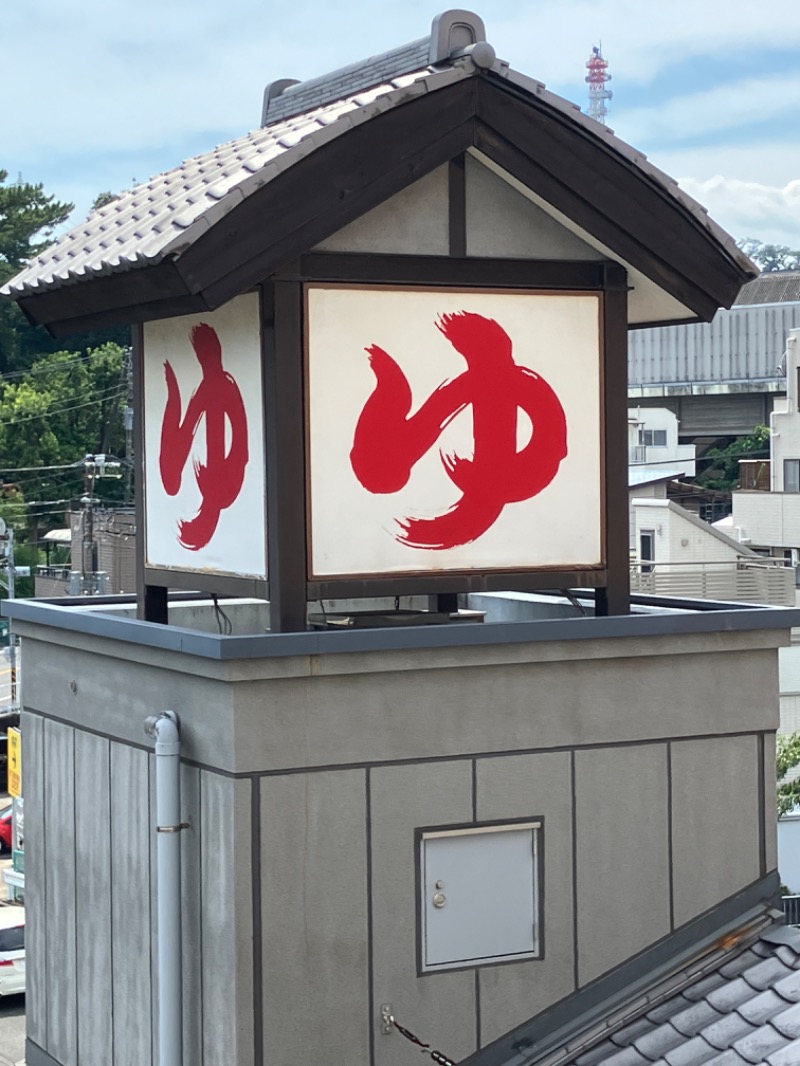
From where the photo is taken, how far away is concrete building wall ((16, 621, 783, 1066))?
6863 millimetres

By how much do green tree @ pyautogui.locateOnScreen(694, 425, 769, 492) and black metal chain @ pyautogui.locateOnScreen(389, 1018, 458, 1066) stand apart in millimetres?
66233

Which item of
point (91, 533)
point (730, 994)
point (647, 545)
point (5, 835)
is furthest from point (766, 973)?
point (5, 835)

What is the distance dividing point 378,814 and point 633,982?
1614 millimetres

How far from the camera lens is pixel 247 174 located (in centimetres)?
685

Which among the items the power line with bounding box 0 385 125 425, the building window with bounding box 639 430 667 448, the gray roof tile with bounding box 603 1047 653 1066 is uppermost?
the power line with bounding box 0 385 125 425

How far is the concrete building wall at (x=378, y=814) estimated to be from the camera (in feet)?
22.5

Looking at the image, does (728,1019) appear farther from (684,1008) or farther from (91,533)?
(91,533)

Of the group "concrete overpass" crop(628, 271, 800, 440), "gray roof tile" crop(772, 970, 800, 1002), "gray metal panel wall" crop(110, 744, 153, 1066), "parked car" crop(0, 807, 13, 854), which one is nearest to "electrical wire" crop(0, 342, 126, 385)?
"concrete overpass" crop(628, 271, 800, 440)

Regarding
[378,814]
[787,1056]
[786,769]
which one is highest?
[378,814]

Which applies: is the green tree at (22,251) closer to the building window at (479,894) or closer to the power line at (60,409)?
the power line at (60,409)

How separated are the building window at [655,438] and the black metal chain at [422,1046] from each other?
62.0 metres

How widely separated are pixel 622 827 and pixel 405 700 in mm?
1337

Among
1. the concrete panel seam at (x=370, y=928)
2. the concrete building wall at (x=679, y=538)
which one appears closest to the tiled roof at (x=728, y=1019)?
the concrete panel seam at (x=370, y=928)

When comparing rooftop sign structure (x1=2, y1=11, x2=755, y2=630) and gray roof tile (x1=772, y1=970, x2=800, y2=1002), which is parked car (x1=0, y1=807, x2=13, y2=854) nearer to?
rooftop sign structure (x1=2, y1=11, x2=755, y2=630)
